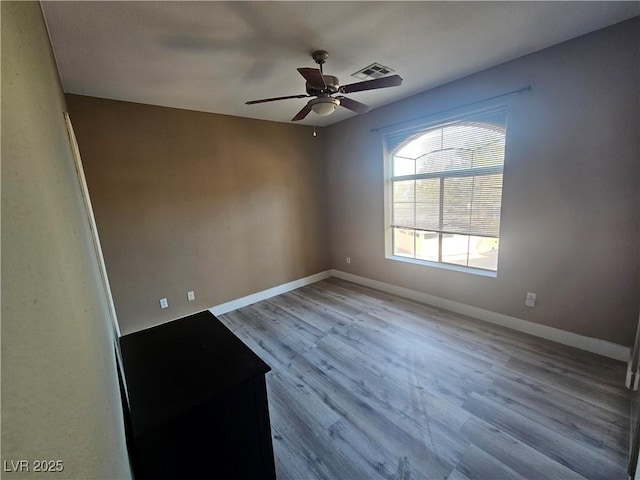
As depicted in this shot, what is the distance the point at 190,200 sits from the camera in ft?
10.3

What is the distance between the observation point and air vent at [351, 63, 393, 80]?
229 cm

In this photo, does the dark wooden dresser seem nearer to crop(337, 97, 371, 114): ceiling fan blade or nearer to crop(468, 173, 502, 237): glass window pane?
crop(337, 97, 371, 114): ceiling fan blade

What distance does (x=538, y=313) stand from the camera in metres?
2.52

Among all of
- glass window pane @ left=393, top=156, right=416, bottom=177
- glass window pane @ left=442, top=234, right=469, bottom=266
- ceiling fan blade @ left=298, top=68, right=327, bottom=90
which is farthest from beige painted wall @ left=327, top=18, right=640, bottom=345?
ceiling fan blade @ left=298, top=68, right=327, bottom=90

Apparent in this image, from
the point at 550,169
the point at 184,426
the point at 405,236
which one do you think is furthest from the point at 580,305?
the point at 184,426

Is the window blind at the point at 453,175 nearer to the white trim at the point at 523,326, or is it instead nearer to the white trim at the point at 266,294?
the white trim at the point at 523,326

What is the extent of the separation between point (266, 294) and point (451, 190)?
2.81m

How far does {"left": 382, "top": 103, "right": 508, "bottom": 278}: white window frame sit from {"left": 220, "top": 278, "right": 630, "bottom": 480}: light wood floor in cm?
58

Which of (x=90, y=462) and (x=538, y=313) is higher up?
(x=90, y=462)

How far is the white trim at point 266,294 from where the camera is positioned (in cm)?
349

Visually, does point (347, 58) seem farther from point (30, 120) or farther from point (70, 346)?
point (70, 346)

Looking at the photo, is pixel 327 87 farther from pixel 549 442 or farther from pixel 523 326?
pixel 523 326

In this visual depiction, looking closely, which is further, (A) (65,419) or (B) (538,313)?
(B) (538,313)

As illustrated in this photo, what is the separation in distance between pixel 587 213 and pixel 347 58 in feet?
7.63
